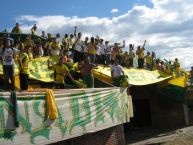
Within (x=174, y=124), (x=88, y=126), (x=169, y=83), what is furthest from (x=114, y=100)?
(x=174, y=124)

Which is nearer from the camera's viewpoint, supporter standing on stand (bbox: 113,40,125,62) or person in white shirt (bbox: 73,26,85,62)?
person in white shirt (bbox: 73,26,85,62)

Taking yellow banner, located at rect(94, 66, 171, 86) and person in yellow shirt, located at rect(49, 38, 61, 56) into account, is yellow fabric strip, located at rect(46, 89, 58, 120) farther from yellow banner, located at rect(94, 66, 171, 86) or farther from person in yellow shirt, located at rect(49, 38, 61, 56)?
yellow banner, located at rect(94, 66, 171, 86)

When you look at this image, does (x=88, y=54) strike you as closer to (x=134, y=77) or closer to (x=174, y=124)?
(x=134, y=77)

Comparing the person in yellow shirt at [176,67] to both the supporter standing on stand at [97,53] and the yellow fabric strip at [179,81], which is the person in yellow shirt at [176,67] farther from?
the supporter standing on stand at [97,53]

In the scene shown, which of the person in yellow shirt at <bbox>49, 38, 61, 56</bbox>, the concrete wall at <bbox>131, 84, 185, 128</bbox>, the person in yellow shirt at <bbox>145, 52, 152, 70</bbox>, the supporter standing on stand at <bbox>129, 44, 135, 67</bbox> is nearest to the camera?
the person in yellow shirt at <bbox>49, 38, 61, 56</bbox>

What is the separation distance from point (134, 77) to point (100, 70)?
348cm

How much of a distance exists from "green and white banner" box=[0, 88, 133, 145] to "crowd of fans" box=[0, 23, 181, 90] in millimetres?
1135

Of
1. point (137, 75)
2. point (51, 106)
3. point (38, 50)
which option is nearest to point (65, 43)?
point (38, 50)

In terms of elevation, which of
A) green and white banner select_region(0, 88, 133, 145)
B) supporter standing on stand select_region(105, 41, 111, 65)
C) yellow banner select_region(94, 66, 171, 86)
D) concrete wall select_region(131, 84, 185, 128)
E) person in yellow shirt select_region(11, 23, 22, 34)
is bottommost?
concrete wall select_region(131, 84, 185, 128)

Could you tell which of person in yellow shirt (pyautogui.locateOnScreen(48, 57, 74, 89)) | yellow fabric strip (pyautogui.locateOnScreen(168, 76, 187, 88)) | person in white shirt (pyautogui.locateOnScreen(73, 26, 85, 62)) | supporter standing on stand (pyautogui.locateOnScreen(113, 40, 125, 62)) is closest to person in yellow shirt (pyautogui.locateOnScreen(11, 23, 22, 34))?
person in white shirt (pyautogui.locateOnScreen(73, 26, 85, 62))

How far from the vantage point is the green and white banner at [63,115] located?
11375 mm

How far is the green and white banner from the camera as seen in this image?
11375mm

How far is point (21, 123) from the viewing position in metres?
11.7

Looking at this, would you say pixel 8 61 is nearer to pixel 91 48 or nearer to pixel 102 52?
pixel 91 48
